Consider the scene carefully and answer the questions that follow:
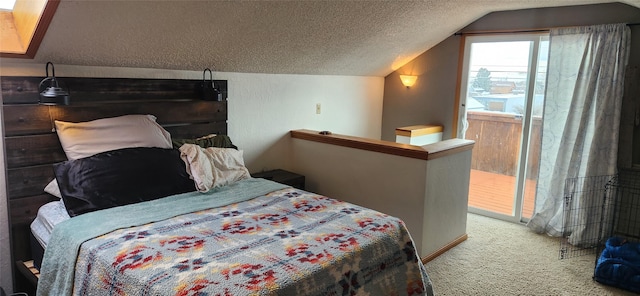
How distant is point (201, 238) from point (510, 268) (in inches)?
93.5

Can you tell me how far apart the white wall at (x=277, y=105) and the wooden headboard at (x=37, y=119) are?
0.31 ft

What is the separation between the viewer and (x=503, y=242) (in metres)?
3.71

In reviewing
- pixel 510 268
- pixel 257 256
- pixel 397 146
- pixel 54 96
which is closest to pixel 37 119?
pixel 54 96

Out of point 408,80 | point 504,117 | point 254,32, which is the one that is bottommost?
point 504,117

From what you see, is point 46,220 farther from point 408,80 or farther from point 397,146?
point 408,80

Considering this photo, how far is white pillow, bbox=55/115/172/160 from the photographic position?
98.1 inches

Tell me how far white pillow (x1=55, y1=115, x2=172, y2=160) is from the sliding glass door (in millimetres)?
3069

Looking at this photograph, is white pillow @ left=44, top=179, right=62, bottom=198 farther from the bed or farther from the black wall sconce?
the black wall sconce

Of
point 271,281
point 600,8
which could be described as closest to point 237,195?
point 271,281

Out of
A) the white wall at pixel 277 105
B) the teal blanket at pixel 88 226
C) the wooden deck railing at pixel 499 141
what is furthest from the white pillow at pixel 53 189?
the wooden deck railing at pixel 499 141

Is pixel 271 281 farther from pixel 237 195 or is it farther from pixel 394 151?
pixel 394 151

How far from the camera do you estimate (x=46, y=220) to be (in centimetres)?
232

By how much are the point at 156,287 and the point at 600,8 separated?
396cm

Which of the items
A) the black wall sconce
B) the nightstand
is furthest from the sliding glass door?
the black wall sconce
